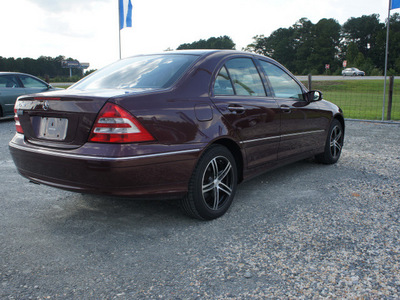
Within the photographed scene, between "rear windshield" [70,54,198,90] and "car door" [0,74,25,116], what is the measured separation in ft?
28.6

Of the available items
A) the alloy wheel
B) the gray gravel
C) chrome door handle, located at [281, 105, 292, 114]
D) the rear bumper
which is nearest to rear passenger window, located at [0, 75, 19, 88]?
the gray gravel

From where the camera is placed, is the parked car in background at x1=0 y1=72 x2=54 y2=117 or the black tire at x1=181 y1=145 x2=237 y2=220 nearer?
the black tire at x1=181 y1=145 x2=237 y2=220

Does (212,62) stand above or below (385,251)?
above

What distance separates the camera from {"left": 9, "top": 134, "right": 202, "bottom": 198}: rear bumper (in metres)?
2.78

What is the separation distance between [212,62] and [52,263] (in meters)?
2.20

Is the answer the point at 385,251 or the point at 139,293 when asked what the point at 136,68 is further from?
the point at 385,251

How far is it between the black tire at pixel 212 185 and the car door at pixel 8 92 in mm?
9899

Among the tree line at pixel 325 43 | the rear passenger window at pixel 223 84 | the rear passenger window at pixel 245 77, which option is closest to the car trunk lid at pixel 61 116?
the rear passenger window at pixel 223 84

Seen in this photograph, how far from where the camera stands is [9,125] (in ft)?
35.5

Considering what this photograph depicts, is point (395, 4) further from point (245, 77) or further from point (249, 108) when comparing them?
point (249, 108)

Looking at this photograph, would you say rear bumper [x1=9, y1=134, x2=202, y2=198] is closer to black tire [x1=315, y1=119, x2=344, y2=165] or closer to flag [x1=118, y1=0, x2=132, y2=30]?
black tire [x1=315, y1=119, x2=344, y2=165]

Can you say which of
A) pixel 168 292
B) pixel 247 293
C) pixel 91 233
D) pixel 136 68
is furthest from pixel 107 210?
pixel 247 293

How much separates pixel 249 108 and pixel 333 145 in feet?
8.08

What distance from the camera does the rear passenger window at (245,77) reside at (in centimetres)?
386
